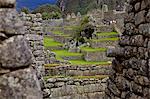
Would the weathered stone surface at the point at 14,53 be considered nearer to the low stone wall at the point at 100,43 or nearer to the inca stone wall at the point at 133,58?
the inca stone wall at the point at 133,58

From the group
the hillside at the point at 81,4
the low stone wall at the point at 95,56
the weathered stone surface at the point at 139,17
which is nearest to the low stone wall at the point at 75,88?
the weathered stone surface at the point at 139,17

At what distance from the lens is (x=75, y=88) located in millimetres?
10438

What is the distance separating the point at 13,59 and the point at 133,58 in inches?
130

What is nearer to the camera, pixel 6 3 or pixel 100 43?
pixel 6 3

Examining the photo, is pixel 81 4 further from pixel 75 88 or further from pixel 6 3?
pixel 6 3

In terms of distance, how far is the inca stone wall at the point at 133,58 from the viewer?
18.7 ft

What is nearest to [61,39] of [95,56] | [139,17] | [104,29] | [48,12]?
[104,29]

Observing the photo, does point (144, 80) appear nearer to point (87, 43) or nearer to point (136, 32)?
point (136, 32)

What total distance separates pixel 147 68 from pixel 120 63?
122 cm

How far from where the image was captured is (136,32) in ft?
20.1

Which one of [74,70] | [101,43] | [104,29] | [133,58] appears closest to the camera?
[133,58]

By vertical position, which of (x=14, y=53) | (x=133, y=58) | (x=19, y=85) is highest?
(x=14, y=53)

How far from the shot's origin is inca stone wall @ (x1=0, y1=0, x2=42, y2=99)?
10.5 ft

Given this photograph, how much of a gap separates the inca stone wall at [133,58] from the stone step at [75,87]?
3.03 m
